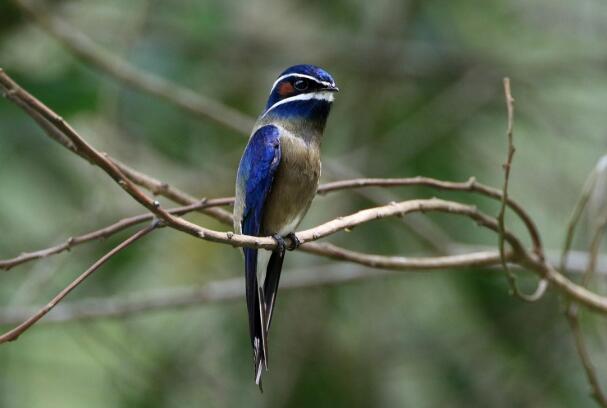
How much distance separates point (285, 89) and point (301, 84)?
0.09 m

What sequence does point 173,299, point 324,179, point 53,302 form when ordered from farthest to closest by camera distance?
point 324,179, point 173,299, point 53,302

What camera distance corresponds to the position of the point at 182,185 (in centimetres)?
639

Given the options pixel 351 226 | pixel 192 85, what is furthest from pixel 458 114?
pixel 351 226

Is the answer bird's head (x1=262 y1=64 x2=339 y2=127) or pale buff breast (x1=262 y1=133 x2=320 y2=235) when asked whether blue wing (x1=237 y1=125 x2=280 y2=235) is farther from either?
bird's head (x1=262 y1=64 x2=339 y2=127)

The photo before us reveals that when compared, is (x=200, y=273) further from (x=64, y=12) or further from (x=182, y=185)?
(x=64, y=12)

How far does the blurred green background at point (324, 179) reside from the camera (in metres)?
5.82

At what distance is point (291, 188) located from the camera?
3.57m

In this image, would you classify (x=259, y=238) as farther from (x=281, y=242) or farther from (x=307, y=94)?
(x=307, y=94)

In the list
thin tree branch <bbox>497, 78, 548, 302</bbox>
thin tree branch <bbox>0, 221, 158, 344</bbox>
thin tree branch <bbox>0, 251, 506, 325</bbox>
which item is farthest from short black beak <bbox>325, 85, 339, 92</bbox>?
thin tree branch <bbox>0, 221, 158, 344</bbox>

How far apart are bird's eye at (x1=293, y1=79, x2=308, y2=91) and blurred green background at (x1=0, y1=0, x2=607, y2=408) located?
1.32m

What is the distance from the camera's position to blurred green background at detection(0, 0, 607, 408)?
5.82 m

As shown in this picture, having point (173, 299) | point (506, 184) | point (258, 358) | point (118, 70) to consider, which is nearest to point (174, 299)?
point (173, 299)

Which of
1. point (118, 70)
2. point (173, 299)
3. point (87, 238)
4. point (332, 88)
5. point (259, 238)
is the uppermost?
point (332, 88)

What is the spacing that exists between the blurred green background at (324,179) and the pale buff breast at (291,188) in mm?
1440
